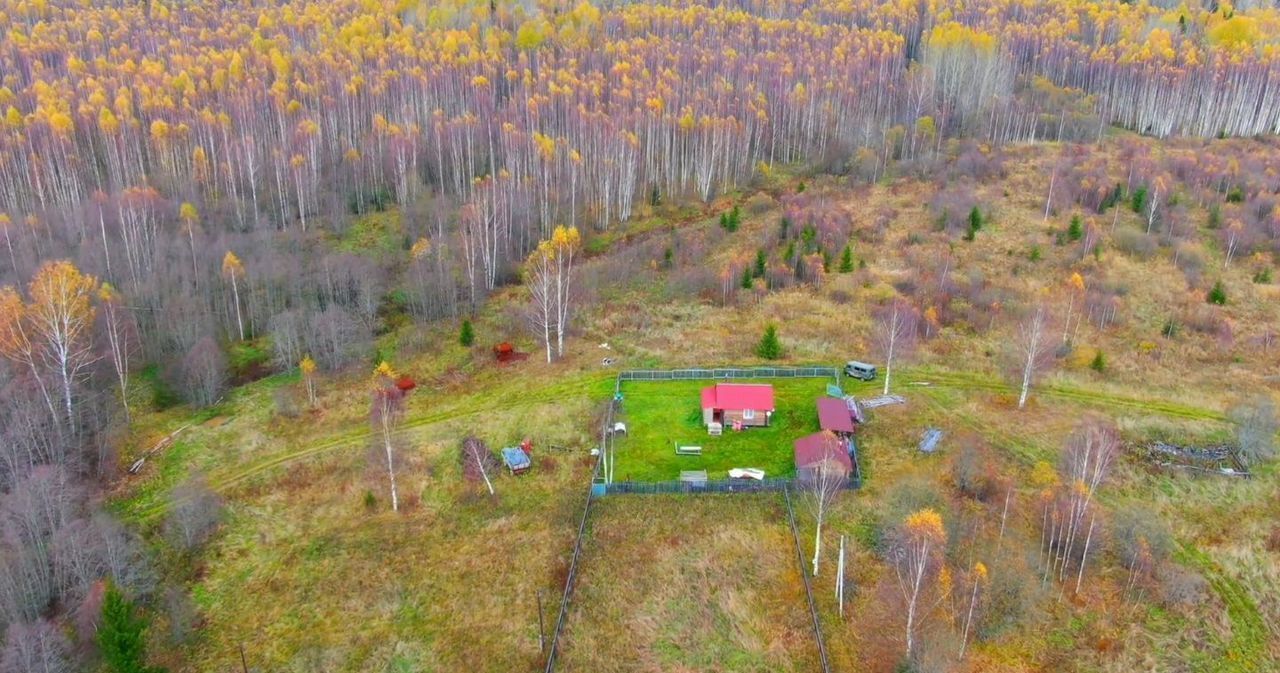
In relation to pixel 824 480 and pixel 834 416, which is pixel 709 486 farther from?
pixel 834 416

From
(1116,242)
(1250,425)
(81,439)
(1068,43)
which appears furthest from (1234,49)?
(81,439)

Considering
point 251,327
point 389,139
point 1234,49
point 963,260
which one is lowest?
point 251,327

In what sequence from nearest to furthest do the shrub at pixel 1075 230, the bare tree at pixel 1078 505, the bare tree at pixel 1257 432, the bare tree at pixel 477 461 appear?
1. the bare tree at pixel 1078 505
2. the bare tree at pixel 1257 432
3. the bare tree at pixel 477 461
4. the shrub at pixel 1075 230

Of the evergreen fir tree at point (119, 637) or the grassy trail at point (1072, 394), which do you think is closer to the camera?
the evergreen fir tree at point (119, 637)

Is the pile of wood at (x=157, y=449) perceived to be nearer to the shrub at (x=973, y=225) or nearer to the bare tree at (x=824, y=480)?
the bare tree at (x=824, y=480)

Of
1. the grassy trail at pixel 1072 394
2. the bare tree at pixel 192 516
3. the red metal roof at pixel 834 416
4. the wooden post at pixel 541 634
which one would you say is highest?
the red metal roof at pixel 834 416

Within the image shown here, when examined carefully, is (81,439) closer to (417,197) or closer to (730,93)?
(417,197)

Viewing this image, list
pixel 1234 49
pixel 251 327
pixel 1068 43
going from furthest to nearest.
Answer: pixel 1068 43 → pixel 1234 49 → pixel 251 327

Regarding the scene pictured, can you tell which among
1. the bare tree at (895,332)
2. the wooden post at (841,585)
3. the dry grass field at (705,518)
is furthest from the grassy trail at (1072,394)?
the wooden post at (841,585)

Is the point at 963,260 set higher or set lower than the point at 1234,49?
lower
